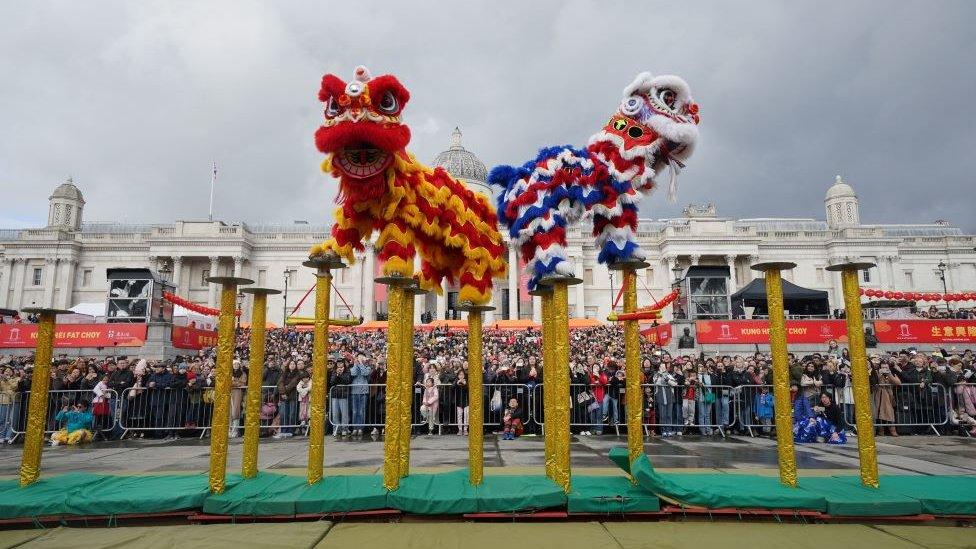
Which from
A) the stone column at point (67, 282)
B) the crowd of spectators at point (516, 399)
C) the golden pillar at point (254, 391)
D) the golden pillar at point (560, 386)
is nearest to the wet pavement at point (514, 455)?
the crowd of spectators at point (516, 399)

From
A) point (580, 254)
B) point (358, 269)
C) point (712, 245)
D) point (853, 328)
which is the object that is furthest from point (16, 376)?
point (712, 245)

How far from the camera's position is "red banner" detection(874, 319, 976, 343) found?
22.0 metres

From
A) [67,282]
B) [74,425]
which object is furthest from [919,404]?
[67,282]

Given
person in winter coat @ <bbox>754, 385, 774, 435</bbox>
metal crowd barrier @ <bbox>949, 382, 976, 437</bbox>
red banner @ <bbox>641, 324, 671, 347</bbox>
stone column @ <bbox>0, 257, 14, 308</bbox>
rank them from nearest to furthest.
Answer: metal crowd barrier @ <bbox>949, 382, 976, 437</bbox>
person in winter coat @ <bbox>754, 385, 774, 435</bbox>
red banner @ <bbox>641, 324, 671, 347</bbox>
stone column @ <bbox>0, 257, 14, 308</bbox>

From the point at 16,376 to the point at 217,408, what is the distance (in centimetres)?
1020

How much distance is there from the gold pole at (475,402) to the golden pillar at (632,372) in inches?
56.5

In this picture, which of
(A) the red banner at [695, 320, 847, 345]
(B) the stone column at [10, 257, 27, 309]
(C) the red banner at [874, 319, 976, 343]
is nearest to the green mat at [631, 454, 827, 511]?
(A) the red banner at [695, 320, 847, 345]

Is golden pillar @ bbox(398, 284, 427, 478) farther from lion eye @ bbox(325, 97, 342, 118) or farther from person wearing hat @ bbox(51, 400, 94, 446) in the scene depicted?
person wearing hat @ bbox(51, 400, 94, 446)

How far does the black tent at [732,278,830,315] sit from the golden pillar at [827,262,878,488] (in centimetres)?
2119

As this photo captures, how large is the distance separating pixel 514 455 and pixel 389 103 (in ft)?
17.7

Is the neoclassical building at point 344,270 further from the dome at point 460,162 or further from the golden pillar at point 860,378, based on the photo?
the golden pillar at point 860,378

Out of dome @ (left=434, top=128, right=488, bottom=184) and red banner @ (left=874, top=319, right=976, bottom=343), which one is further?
dome @ (left=434, top=128, right=488, bottom=184)

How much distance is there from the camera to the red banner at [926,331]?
2203 centimetres

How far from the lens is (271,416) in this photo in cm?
1152
